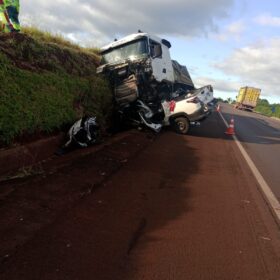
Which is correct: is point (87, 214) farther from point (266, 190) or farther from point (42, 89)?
point (42, 89)

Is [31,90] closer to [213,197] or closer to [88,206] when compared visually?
[88,206]

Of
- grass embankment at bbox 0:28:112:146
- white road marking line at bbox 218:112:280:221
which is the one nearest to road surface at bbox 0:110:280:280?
white road marking line at bbox 218:112:280:221

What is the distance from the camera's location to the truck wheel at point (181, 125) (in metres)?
15.0

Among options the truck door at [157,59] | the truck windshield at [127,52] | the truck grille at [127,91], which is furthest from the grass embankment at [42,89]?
the truck door at [157,59]

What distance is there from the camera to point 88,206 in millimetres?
5480

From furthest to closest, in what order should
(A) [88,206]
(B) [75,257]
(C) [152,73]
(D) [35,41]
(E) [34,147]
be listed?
(C) [152,73]
(D) [35,41]
(E) [34,147]
(A) [88,206]
(B) [75,257]

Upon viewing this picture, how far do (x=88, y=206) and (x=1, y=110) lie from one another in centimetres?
272

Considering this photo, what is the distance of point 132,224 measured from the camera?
5.04m

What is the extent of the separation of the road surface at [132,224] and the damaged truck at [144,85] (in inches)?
197

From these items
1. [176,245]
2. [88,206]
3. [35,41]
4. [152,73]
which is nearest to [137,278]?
[176,245]

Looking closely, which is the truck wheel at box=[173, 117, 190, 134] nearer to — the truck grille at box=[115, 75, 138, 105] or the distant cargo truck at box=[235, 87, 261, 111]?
the truck grille at box=[115, 75, 138, 105]

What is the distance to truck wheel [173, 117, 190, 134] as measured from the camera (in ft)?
49.2

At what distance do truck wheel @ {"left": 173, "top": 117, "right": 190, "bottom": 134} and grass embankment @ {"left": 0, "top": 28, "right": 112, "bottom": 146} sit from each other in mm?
3190

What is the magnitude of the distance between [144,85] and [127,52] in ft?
5.61
